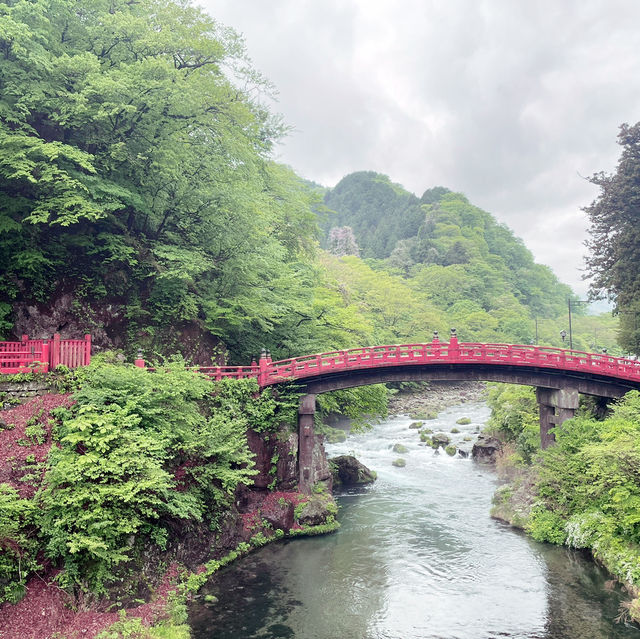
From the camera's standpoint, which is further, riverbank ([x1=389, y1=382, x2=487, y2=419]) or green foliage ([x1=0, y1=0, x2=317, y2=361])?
riverbank ([x1=389, y1=382, x2=487, y2=419])

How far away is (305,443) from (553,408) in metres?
13.5

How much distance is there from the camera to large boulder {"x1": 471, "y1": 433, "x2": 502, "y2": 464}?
3538 centimetres

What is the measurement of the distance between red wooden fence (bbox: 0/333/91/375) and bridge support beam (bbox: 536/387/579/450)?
2197 centimetres

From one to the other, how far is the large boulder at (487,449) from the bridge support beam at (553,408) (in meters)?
7.99

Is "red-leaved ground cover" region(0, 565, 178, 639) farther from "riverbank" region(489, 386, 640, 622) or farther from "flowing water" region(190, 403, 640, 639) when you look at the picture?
"riverbank" region(489, 386, 640, 622)

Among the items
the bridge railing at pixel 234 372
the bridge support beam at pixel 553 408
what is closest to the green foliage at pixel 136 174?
the bridge railing at pixel 234 372

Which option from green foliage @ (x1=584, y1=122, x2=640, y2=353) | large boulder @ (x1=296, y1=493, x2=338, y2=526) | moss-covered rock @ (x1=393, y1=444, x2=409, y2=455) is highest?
green foliage @ (x1=584, y1=122, x2=640, y2=353)

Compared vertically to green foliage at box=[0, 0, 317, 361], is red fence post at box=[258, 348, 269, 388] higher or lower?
lower

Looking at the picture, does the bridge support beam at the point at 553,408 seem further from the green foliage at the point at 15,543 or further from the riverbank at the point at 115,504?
the green foliage at the point at 15,543

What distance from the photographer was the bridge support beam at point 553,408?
25.9 m

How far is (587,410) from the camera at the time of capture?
27609 millimetres

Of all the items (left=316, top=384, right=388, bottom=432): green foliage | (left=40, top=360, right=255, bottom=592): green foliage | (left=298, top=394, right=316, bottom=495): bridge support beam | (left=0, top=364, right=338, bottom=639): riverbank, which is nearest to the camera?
(left=0, top=364, right=338, bottom=639): riverbank

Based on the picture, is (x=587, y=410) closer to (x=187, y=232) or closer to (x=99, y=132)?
(x=187, y=232)

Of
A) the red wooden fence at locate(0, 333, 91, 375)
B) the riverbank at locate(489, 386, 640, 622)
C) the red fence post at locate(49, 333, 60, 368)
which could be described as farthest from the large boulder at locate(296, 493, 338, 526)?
the red fence post at locate(49, 333, 60, 368)
